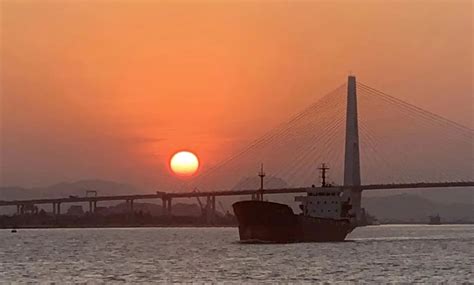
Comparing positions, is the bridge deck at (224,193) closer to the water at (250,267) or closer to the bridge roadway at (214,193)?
the bridge roadway at (214,193)

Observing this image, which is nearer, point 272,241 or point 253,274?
point 253,274

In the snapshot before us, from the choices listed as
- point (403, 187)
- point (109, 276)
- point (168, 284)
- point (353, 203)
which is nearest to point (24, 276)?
point (109, 276)

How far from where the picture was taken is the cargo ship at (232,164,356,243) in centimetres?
8156

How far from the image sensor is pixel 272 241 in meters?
85.7

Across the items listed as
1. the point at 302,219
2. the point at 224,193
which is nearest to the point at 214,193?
the point at 224,193

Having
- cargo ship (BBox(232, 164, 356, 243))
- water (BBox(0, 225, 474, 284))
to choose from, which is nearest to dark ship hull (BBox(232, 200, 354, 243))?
cargo ship (BBox(232, 164, 356, 243))

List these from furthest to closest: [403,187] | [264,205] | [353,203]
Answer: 1. [403,187]
2. [353,203]
3. [264,205]

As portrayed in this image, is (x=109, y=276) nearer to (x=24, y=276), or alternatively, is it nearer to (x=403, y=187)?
(x=24, y=276)

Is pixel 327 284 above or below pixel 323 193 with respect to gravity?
below

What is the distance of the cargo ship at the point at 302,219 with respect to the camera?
8156 cm

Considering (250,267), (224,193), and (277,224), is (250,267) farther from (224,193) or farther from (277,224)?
(224,193)

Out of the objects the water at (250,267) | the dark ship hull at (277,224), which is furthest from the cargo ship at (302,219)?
the water at (250,267)

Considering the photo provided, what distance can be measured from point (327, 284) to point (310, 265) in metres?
12.4

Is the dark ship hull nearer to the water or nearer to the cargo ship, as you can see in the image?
the cargo ship
